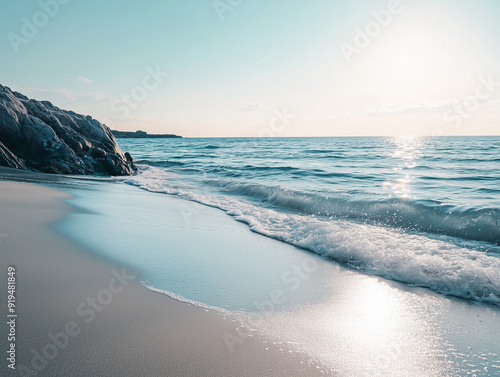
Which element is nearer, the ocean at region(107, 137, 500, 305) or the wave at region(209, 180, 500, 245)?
the ocean at region(107, 137, 500, 305)

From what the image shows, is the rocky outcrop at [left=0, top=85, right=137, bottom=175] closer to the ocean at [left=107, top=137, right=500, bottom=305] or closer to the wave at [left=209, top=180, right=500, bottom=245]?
the ocean at [left=107, top=137, right=500, bottom=305]

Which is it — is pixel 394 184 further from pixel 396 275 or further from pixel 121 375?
pixel 121 375

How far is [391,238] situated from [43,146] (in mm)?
14962

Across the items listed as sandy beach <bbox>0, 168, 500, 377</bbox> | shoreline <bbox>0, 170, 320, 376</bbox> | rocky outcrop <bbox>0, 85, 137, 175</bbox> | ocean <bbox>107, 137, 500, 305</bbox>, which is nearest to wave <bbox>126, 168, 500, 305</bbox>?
ocean <bbox>107, 137, 500, 305</bbox>

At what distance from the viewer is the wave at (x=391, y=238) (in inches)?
176

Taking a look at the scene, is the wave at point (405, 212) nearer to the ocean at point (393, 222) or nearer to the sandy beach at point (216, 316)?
the ocean at point (393, 222)

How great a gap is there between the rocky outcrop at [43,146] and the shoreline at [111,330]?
39.8 feet

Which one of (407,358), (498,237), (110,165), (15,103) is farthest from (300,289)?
(15,103)

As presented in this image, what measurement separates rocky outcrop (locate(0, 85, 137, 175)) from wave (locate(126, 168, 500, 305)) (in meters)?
6.83

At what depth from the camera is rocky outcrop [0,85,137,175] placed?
46.3 feet

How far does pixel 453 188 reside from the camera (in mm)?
13586

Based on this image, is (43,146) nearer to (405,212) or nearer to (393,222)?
(393,222)

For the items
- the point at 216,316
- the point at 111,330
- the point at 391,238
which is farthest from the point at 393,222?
the point at 111,330

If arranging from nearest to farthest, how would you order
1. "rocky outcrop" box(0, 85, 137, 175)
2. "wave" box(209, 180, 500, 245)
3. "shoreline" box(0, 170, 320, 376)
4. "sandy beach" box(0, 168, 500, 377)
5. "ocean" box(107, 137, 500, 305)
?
1. "shoreline" box(0, 170, 320, 376)
2. "sandy beach" box(0, 168, 500, 377)
3. "ocean" box(107, 137, 500, 305)
4. "wave" box(209, 180, 500, 245)
5. "rocky outcrop" box(0, 85, 137, 175)
